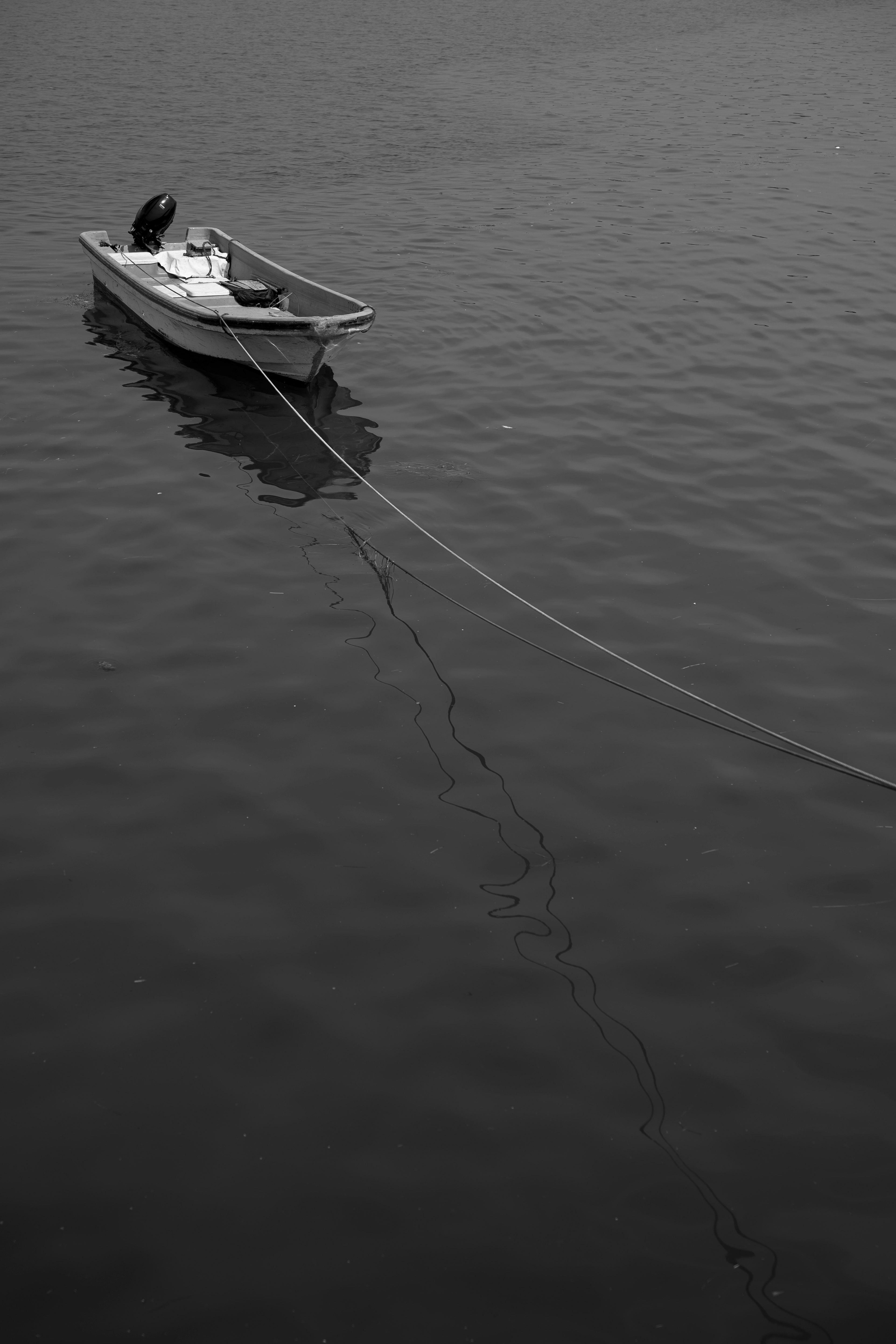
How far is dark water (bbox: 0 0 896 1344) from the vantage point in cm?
529

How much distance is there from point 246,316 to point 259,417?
1.20m

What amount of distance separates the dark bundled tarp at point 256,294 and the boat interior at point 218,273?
0.09 m

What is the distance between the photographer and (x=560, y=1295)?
5094 millimetres

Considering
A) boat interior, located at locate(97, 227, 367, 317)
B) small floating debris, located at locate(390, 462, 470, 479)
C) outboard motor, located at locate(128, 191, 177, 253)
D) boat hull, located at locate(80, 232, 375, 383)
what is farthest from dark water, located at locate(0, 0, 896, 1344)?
outboard motor, located at locate(128, 191, 177, 253)

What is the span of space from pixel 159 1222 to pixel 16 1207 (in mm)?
650

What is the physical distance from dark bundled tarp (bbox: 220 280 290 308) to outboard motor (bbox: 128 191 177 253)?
199 centimetres

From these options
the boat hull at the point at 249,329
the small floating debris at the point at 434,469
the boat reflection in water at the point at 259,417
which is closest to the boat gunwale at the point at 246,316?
the boat hull at the point at 249,329

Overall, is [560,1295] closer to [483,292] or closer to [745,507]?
[745,507]

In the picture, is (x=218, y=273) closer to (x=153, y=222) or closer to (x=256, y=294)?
(x=153, y=222)

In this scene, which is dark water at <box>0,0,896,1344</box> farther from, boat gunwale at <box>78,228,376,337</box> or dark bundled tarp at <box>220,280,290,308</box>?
dark bundled tarp at <box>220,280,290,308</box>

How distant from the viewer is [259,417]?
45.4 ft

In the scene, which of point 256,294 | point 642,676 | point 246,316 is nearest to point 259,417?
point 246,316

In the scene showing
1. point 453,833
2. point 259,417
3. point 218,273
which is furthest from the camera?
point 218,273

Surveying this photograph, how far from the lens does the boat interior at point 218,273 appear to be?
14.9 meters
